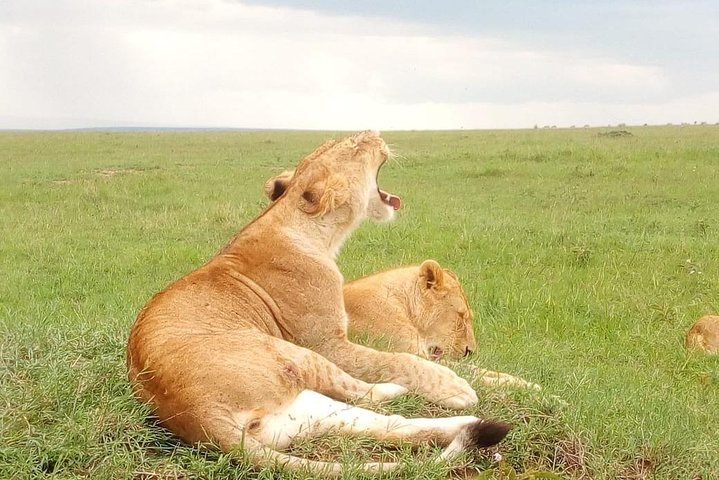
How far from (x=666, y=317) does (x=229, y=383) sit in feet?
14.1

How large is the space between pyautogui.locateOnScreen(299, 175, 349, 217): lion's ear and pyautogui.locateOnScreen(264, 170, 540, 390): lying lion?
0.73 metres

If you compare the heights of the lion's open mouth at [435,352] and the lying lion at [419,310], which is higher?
the lying lion at [419,310]

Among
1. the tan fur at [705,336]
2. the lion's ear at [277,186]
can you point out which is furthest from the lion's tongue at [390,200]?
the tan fur at [705,336]

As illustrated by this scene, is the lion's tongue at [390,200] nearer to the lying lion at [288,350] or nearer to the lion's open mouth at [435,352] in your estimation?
the lying lion at [288,350]

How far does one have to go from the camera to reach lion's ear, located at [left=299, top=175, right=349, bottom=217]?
356 centimetres

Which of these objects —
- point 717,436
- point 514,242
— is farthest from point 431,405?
point 514,242

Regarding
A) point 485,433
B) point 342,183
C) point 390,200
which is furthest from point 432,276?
point 485,433

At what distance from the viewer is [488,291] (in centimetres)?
657

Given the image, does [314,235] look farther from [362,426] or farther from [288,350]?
[362,426]

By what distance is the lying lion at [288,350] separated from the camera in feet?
8.87

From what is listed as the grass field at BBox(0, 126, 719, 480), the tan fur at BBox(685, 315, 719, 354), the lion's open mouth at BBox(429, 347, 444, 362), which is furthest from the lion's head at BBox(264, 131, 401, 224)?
the tan fur at BBox(685, 315, 719, 354)

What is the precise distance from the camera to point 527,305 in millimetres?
6246

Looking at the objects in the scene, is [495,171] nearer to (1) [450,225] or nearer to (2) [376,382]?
(1) [450,225]

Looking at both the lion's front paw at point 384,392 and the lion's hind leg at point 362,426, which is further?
the lion's front paw at point 384,392
